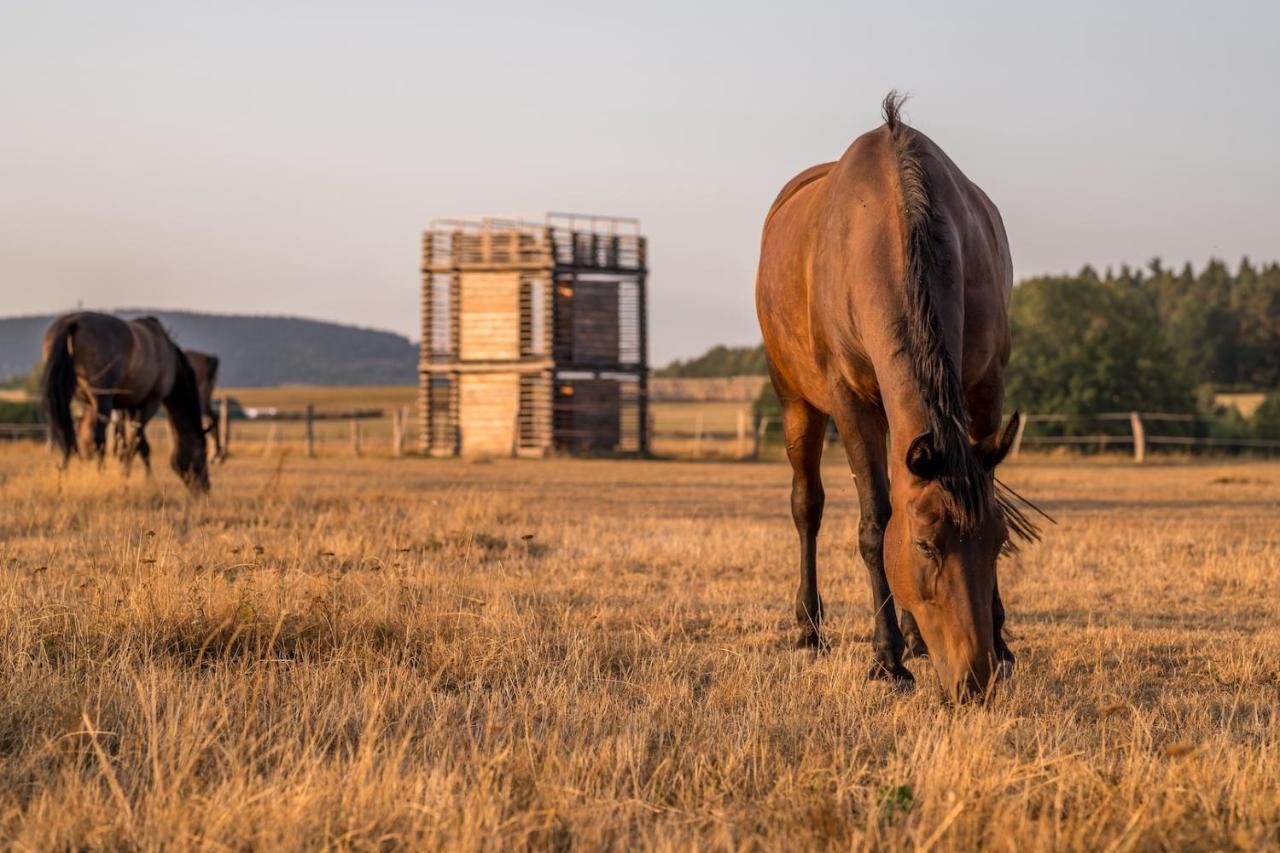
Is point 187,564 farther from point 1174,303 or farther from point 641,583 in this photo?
point 1174,303

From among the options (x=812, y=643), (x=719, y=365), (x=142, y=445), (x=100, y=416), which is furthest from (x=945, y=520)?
(x=719, y=365)

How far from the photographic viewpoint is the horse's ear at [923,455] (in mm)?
4789

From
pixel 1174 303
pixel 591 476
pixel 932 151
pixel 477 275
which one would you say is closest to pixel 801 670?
pixel 932 151

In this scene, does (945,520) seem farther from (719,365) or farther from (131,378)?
(719,365)


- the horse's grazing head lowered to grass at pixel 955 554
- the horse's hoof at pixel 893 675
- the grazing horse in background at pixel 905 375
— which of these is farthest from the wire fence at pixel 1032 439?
the horse's grazing head lowered to grass at pixel 955 554

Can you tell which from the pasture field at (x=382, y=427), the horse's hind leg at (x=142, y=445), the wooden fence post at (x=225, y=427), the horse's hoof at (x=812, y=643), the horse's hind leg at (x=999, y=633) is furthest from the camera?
the pasture field at (x=382, y=427)

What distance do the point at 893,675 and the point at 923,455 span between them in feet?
5.16

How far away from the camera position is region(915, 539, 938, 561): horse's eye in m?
4.88

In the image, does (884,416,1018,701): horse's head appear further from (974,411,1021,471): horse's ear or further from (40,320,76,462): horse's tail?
(40,320,76,462): horse's tail

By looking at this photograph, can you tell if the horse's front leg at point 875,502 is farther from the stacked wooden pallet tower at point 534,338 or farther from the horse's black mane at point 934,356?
the stacked wooden pallet tower at point 534,338

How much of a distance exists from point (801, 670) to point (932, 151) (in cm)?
251

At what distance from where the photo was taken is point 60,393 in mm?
15070

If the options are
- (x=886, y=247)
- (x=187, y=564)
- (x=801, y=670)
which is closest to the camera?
(x=886, y=247)

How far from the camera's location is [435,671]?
19.4 feet
